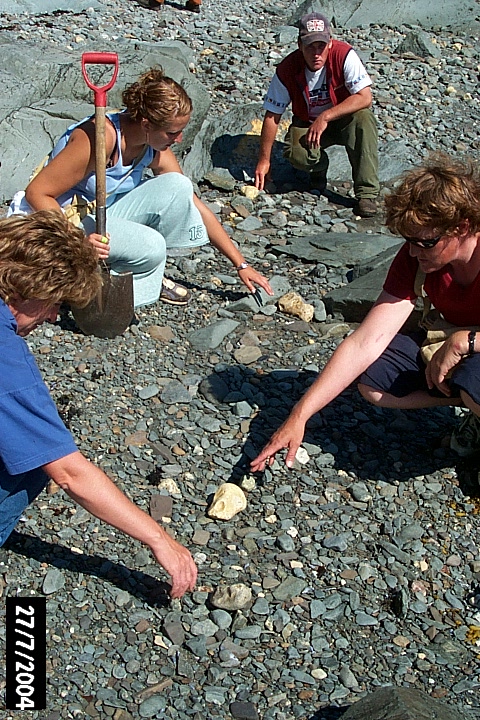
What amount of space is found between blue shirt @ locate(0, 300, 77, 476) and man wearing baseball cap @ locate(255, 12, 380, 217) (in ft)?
14.8

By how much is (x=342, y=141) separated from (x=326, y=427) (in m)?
3.36

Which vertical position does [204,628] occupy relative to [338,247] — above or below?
above

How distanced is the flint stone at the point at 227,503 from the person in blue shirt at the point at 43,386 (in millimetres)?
736

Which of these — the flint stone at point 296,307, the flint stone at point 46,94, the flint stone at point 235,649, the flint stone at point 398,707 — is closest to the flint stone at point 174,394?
the flint stone at point 296,307

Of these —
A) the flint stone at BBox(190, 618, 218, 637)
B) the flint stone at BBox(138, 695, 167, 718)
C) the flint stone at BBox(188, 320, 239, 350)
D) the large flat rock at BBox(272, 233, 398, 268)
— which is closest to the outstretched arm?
the flint stone at BBox(188, 320, 239, 350)

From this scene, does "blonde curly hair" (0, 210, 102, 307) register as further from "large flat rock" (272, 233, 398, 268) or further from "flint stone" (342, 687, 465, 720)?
"large flat rock" (272, 233, 398, 268)

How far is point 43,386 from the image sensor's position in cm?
246

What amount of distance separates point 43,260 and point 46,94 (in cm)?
472

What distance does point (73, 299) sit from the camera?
2.70m

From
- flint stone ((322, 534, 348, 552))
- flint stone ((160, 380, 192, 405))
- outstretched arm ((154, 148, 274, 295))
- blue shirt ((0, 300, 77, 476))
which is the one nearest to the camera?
blue shirt ((0, 300, 77, 476))

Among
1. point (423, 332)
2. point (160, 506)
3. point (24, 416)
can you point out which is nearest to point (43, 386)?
point (24, 416)

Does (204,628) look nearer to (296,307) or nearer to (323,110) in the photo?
(296,307)

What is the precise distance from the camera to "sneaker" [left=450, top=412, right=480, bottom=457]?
384 centimetres

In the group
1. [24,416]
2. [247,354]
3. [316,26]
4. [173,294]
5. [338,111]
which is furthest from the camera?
[338,111]
